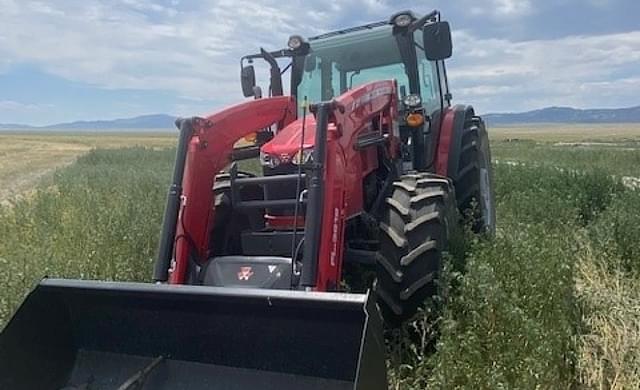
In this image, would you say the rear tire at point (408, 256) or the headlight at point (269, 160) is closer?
the rear tire at point (408, 256)

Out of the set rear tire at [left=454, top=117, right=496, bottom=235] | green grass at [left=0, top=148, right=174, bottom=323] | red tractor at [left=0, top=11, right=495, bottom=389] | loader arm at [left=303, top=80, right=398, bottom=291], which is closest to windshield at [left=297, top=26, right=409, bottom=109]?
red tractor at [left=0, top=11, right=495, bottom=389]

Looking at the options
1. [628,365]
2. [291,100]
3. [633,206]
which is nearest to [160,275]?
[291,100]

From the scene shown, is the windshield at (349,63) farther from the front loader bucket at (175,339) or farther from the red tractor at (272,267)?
the front loader bucket at (175,339)

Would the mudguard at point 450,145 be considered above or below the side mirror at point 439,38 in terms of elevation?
below

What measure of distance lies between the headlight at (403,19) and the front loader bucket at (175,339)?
2.99 metres

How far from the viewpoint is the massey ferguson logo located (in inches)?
150

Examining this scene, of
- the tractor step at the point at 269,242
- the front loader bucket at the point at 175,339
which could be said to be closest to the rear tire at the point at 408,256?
the tractor step at the point at 269,242

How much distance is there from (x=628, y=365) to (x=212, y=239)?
8.72 feet

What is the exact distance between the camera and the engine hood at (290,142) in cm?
409

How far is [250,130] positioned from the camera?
477 cm

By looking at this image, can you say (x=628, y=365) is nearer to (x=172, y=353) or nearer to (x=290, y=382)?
(x=290, y=382)

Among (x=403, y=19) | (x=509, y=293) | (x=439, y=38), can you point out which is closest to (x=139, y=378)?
(x=509, y=293)

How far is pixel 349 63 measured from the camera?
5.91 metres

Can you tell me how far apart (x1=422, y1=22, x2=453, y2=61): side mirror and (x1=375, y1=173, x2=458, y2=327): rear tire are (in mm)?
1437
